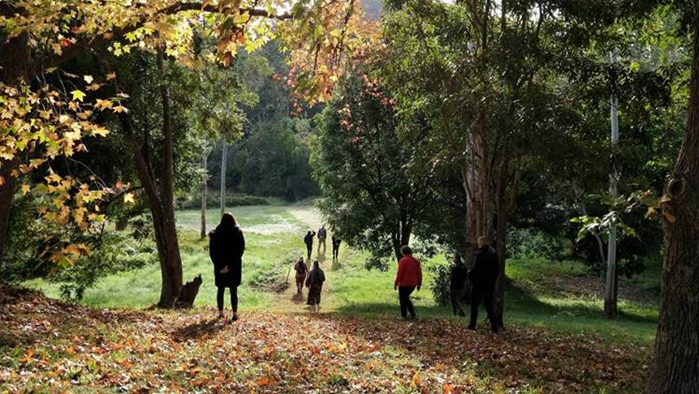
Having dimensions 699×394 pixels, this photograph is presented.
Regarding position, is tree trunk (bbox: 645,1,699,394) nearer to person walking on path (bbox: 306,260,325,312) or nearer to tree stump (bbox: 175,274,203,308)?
tree stump (bbox: 175,274,203,308)

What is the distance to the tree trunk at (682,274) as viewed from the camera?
5.81m

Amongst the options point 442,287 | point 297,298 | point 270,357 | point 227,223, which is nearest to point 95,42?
point 227,223

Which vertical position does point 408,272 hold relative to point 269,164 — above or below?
below

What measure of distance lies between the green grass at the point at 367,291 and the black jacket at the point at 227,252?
5060mm

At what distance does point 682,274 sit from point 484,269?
5366 mm

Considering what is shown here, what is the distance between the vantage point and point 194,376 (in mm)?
6879

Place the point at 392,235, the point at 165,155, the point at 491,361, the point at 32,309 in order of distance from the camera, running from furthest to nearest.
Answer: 1. the point at 392,235
2. the point at 165,155
3. the point at 32,309
4. the point at 491,361

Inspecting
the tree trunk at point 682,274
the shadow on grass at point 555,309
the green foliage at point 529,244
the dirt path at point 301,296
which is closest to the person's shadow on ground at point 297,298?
the dirt path at point 301,296

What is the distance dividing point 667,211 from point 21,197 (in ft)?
58.1

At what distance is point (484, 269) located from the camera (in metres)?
11.1

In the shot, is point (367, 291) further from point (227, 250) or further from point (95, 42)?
point (95, 42)

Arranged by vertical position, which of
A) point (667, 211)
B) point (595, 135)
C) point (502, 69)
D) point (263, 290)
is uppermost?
point (502, 69)

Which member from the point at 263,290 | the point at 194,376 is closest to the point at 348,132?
the point at 263,290

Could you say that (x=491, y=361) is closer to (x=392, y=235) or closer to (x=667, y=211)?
(x=667, y=211)
